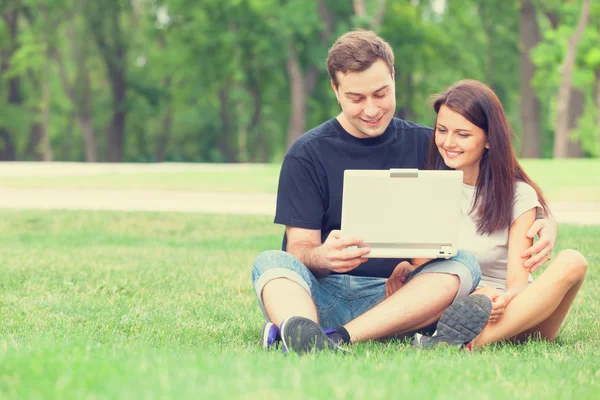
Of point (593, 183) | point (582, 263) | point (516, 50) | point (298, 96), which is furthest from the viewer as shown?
point (516, 50)

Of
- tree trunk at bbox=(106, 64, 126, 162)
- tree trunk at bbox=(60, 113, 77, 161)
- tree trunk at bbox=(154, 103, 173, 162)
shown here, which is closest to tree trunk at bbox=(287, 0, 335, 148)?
tree trunk at bbox=(106, 64, 126, 162)

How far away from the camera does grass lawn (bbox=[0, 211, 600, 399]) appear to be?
3.08 meters

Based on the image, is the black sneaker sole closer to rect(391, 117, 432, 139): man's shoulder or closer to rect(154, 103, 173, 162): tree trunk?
rect(391, 117, 432, 139): man's shoulder

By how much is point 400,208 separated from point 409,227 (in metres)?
0.10

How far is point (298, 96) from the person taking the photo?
1415 inches

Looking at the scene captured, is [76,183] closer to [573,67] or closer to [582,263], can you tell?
[582,263]

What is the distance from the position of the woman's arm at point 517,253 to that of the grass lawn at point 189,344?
1.00ft

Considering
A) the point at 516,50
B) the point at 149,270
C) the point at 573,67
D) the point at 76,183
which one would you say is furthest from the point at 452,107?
the point at 516,50

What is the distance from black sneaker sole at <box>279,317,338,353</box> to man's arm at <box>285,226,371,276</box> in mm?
336

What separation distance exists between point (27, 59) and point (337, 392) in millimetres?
38846

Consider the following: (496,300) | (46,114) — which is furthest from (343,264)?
(46,114)

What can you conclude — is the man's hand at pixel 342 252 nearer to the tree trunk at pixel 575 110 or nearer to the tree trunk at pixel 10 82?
the tree trunk at pixel 575 110

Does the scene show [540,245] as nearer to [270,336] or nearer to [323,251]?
[323,251]

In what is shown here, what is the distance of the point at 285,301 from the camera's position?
4.50 m
